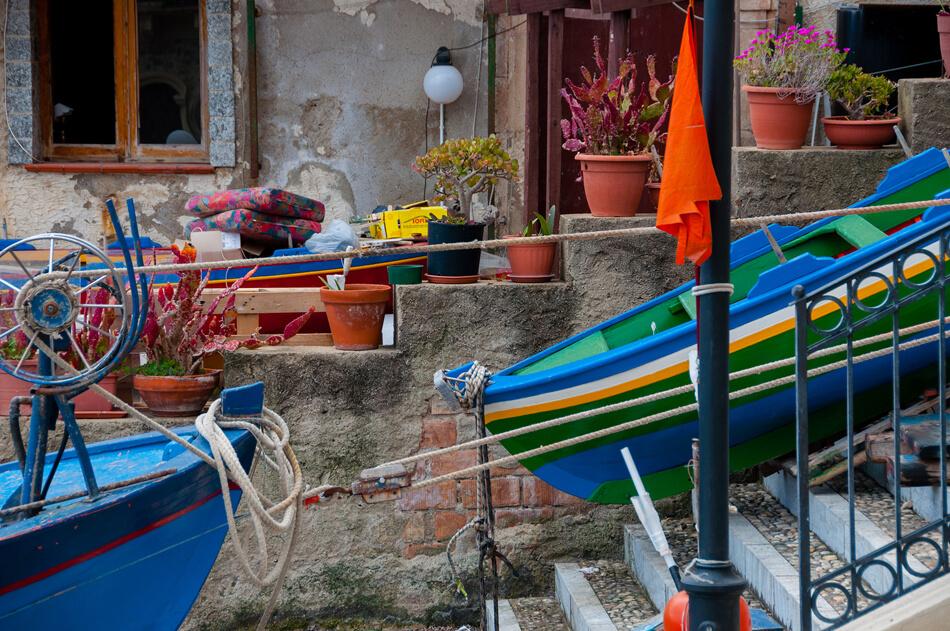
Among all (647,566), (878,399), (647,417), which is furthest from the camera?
(647,566)

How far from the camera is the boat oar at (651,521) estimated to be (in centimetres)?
385

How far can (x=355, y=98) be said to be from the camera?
328 inches

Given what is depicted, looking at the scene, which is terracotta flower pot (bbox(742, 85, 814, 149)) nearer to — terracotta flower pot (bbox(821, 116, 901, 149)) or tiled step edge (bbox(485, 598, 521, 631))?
terracotta flower pot (bbox(821, 116, 901, 149))

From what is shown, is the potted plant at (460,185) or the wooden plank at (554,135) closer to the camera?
the potted plant at (460,185)

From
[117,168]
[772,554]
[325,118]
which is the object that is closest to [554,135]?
[772,554]

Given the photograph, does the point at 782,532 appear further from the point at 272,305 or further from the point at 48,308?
the point at 48,308

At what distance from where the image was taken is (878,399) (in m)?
4.50

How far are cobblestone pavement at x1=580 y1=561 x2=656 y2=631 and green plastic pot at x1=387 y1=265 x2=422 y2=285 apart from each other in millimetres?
1511

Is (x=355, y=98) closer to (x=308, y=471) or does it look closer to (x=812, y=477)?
(x=308, y=471)

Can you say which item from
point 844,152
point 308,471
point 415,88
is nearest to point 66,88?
point 415,88

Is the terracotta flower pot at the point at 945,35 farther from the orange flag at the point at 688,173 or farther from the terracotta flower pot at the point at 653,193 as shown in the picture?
the orange flag at the point at 688,173

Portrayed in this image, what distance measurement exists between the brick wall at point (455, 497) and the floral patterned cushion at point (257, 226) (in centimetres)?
175

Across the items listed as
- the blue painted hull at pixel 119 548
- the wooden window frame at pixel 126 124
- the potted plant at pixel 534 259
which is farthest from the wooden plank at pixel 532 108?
the blue painted hull at pixel 119 548

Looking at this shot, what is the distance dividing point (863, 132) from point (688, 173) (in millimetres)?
2986
